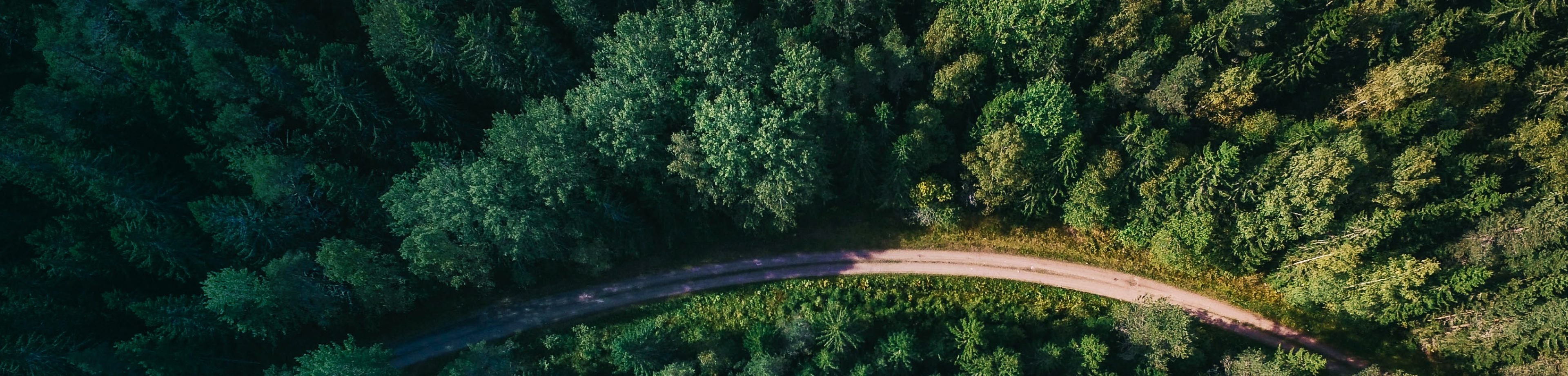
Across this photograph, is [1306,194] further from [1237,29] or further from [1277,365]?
[1237,29]

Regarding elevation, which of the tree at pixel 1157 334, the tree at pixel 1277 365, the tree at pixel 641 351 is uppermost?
the tree at pixel 641 351

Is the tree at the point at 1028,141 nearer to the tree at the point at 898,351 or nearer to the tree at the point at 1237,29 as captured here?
the tree at the point at 1237,29

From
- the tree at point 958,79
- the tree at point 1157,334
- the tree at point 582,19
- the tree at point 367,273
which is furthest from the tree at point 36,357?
the tree at point 1157,334

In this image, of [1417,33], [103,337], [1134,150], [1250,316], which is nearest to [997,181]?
[1134,150]

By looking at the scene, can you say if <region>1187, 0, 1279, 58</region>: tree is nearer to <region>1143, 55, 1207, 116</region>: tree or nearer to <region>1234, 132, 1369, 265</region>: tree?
<region>1143, 55, 1207, 116</region>: tree

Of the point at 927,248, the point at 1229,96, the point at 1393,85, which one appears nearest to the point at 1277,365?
the point at 1229,96
